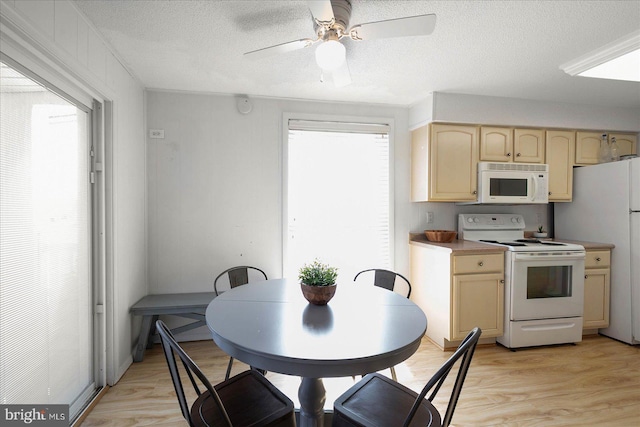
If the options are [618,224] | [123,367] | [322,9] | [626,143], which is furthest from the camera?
[626,143]

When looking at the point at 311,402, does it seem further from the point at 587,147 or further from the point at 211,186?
the point at 587,147

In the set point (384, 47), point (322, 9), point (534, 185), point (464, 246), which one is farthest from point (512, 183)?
point (322, 9)

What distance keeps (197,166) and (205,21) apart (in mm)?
1430

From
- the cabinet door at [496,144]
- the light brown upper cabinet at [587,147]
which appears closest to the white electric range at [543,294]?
the cabinet door at [496,144]

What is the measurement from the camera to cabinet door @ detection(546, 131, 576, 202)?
330cm

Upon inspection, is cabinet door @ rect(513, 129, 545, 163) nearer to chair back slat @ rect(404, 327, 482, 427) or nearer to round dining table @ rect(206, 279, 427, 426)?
round dining table @ rect(206, 279, 427, 426)

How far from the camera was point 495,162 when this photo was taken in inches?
125

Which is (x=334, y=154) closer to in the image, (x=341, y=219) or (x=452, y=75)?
(x=341, y=219)

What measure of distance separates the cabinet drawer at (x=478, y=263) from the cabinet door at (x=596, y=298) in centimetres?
97

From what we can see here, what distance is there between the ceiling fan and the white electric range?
219cm

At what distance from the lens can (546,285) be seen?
287 cm

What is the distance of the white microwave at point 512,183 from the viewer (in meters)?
3.11

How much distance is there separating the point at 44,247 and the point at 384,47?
2.35 metres

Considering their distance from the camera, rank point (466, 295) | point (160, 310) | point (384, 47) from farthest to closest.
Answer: point (466, 295)
point (160, 310)
point (384, 47)
